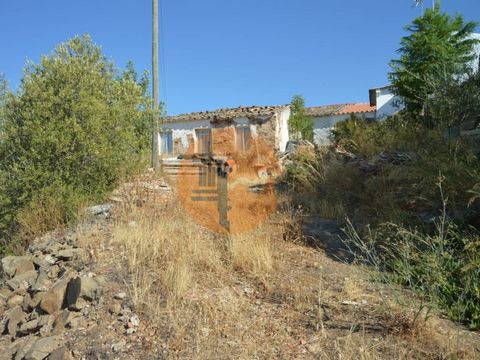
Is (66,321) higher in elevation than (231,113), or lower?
lower

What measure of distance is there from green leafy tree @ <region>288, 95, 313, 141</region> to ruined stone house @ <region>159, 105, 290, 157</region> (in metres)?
0.98

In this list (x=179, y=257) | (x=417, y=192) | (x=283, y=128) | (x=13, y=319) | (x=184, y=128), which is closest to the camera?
(x=13, y=319)

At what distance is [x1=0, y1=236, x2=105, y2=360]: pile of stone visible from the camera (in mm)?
3307

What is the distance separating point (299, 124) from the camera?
21609 millimetres

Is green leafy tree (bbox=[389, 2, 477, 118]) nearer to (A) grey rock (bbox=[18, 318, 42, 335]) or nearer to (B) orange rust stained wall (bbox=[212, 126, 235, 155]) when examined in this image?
(B) orange rust stained wall (bbox=[212, 126, 235, 155])

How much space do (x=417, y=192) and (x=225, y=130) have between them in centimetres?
1335

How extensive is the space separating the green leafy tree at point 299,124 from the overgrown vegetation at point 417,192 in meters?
9.83

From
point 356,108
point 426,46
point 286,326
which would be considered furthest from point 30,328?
point 356,108

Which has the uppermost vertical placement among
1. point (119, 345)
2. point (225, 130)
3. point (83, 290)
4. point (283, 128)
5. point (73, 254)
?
point (283, 128)

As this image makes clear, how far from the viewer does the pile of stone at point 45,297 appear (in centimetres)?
331

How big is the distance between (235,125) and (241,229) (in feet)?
42.5

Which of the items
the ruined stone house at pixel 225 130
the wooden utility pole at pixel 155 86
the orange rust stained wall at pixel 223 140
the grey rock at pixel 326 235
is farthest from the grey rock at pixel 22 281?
the orange rust stained wall at pixel 223 140

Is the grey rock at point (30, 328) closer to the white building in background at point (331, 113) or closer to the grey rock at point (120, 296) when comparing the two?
the grey rock at point (120, 296)

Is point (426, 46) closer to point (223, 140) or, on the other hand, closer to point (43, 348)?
point (223, 140)
